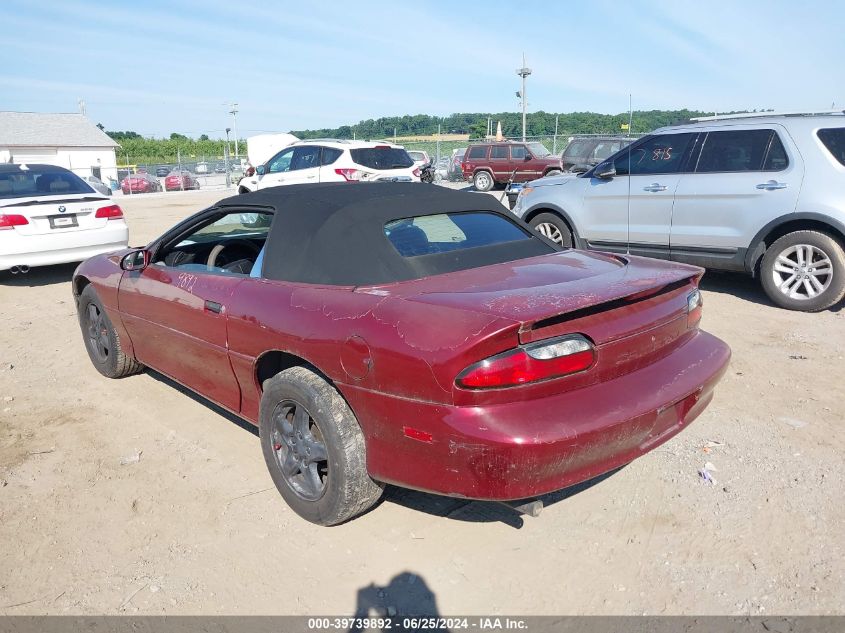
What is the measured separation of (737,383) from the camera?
4730 millimetres

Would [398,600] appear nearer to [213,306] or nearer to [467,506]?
[467,506]

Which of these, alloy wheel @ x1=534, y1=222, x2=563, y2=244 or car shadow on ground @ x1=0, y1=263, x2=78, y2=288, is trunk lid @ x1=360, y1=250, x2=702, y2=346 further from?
car shadow on ground @ x1=0, y1=263, x2=78, y2=288

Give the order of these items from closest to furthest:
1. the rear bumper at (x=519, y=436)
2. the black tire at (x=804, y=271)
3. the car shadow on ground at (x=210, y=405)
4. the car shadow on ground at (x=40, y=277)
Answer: the rear bumper at (x=519, y=436) → the car shadow on ground at (x=210, y=405) → the black tire at (x=804, y=271) → the car shadow on ground at (x=40, y=277)

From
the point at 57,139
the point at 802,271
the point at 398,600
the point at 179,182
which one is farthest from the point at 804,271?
the point at 57,139

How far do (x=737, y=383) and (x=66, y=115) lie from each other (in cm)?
7191

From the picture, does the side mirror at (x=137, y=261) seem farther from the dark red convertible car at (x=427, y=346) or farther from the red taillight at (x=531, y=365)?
the red taillight at (x=531, y=365)

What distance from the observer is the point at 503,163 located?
82.8 ft

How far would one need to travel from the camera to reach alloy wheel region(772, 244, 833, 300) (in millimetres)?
6434

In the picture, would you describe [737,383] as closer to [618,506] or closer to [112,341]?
[618,506]

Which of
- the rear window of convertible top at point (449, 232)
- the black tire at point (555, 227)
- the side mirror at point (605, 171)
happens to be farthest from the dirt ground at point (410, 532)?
the black tire at point (555, 227)

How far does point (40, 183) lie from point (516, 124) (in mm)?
57127

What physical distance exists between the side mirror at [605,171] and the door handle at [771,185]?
1698 mm

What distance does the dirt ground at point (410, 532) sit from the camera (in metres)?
2.63

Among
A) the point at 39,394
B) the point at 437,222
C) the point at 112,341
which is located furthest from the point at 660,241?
the point at 39,394
